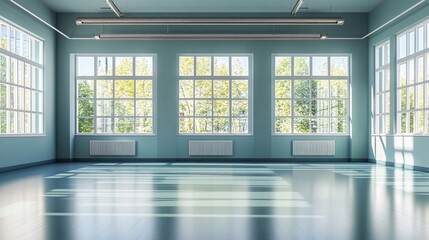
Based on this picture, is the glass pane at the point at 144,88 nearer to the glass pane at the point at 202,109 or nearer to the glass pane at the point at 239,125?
Result: the glass pane at the point at 202,109

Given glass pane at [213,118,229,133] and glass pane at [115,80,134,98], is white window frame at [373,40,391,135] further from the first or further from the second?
glass pane at [115,80,134,98]

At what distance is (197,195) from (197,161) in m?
7.11

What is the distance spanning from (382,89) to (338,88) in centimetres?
153

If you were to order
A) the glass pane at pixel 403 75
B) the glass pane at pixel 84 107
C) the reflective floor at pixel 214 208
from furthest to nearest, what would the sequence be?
the glass pane at pixel 84 107, the glass pane at pixel 403 75, the reflective floor at pixel 214 208

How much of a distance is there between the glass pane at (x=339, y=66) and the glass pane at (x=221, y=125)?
3.80 meters

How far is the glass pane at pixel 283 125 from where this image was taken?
13273 mm

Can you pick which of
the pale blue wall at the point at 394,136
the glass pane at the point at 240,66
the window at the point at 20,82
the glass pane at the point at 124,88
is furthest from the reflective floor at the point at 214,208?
the glass pane at the point at 240,66

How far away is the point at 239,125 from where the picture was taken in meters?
13.4

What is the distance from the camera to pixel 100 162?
12.9 m

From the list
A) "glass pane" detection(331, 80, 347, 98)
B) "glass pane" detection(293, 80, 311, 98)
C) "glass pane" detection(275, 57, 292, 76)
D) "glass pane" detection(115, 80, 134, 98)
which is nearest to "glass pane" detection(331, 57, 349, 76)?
"glass pane" detection(331, 80, 347, 98)

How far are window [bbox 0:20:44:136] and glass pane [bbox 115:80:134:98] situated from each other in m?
2.37

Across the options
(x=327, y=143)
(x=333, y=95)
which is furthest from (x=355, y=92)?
(x=327, y=143)

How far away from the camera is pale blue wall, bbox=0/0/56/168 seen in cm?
982

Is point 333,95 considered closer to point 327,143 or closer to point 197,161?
point 327,143
